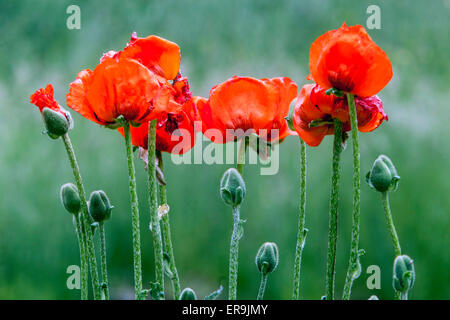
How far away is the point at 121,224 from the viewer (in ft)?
2.35

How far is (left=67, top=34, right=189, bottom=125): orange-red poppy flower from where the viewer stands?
26 cm

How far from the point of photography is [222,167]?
0.80 m

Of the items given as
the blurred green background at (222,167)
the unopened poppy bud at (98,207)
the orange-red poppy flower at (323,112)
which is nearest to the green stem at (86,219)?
the unopened poppy bud at (98,207)

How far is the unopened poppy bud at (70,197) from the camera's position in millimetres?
297

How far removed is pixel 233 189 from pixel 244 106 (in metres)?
0.05

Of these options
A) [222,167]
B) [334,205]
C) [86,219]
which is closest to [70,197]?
[86,219]

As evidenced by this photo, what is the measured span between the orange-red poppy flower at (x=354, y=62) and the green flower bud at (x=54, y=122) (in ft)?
0.44

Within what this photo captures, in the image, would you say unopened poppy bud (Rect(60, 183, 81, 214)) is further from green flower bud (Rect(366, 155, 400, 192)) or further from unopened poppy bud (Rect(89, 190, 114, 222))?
green flower bud (Rect(366, 155, 400, 192))

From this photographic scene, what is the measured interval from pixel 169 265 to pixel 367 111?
0.14m

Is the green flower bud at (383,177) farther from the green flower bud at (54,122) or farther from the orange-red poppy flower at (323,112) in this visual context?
the green flower bud at (54,122)

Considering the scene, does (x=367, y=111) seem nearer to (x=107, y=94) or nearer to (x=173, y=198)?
(x=107, y=94)

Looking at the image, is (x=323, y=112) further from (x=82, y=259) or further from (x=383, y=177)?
(x=82, y=259)

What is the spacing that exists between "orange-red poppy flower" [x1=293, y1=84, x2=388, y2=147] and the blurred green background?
0.45m

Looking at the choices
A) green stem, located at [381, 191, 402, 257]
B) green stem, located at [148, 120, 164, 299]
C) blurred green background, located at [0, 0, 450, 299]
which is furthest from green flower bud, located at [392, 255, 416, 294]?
blurred green background, located at [0, 0, 450, 299]
